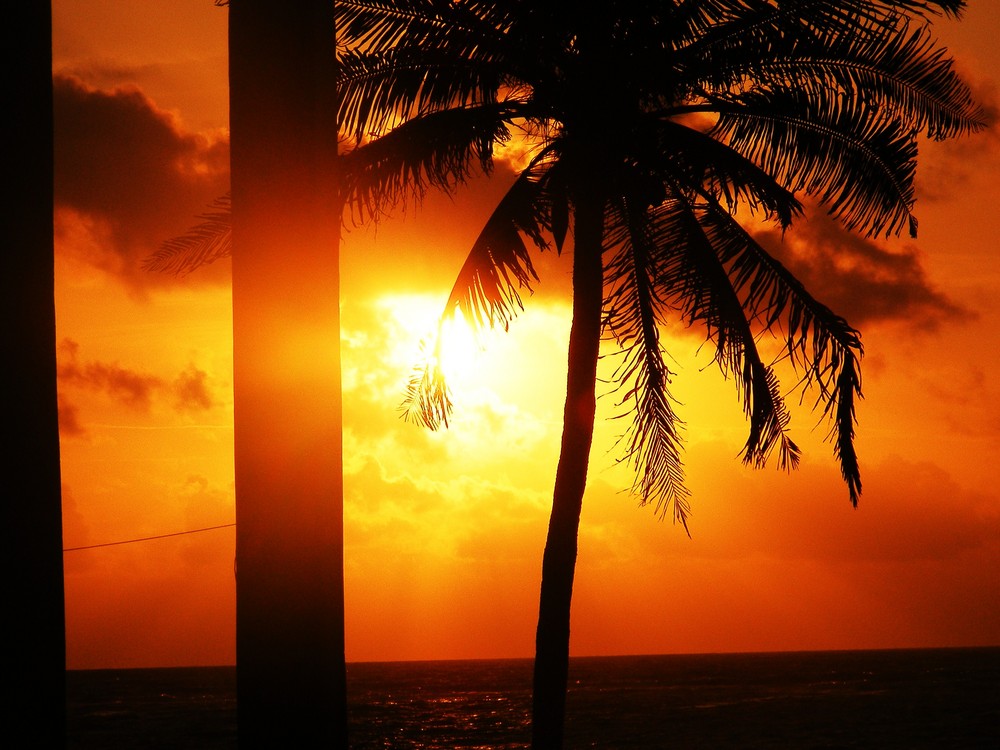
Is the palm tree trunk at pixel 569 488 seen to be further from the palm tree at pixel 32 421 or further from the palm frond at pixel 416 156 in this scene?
the palm tree at pixel 32 421

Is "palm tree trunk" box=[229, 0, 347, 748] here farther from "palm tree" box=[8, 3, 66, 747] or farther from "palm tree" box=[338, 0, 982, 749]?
"palm tree" box=[338, 0, 982, 749]

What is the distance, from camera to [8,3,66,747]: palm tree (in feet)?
10.5

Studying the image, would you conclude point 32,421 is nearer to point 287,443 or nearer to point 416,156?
point 287,443

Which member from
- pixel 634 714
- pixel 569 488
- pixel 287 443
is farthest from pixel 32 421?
pixel 634 714

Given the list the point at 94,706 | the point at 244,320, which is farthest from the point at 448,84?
the point at 94,706

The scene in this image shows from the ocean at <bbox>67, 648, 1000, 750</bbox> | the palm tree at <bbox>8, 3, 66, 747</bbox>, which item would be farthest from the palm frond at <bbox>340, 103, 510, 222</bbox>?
the ocean at <bbox>67, 648, 1000, 750</bbox>

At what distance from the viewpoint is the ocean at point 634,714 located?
52156 millimetres

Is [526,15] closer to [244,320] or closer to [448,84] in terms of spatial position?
[448,84]

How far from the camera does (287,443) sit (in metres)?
2.42

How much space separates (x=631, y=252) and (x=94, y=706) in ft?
252

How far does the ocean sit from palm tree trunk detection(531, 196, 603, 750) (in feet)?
128

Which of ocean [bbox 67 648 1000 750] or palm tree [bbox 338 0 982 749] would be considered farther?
ocean [bbox 67 648 1000 750]

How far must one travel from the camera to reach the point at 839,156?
470 inches

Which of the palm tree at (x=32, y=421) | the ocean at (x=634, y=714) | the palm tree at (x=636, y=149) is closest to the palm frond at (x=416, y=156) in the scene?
the palm tree at (x=636, y=149)
